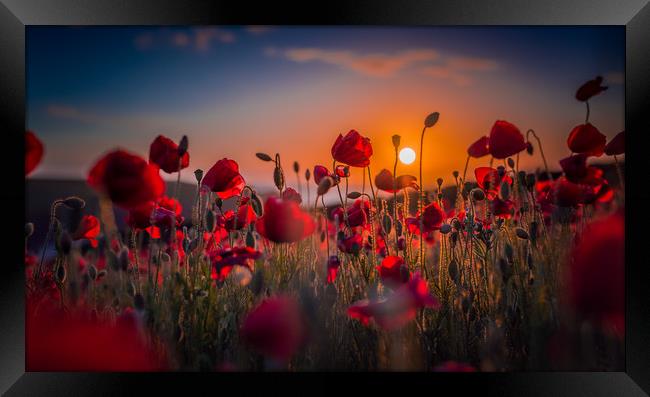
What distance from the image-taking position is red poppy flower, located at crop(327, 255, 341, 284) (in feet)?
6.60

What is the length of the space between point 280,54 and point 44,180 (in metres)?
0.99

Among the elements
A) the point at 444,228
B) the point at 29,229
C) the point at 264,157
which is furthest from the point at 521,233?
the point at 29,229

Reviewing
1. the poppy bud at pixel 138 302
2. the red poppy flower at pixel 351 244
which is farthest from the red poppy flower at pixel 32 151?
the red poppy flower at pixel 351 244

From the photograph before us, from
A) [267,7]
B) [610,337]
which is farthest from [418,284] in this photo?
[267,7]

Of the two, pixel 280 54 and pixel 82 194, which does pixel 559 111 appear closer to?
pixel 280 54

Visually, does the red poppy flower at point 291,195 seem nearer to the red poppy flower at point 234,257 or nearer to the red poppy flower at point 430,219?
the red poppy flower at point 234,257

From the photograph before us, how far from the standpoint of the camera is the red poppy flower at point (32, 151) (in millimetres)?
2123

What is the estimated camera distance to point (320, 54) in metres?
2.14

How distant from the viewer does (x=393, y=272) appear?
1.96 metres

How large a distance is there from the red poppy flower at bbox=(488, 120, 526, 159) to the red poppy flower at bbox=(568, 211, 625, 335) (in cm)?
40

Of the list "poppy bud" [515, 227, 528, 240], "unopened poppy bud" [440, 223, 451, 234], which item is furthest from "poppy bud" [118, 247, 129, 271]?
"poppy bud" [515, 227, 528, 240]

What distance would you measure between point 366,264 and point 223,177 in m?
0.59

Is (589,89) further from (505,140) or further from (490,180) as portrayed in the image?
(490,180)

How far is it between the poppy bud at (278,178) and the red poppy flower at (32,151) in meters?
0.87
